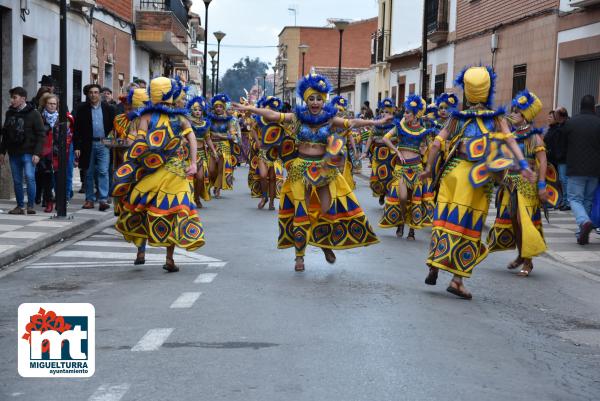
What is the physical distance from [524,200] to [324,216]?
229cm

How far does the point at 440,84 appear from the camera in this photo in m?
32.2

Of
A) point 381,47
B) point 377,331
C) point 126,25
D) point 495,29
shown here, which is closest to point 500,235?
point 377,331

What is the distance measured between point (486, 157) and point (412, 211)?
500 centimetres

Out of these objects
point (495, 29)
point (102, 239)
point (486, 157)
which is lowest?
point (102, 239)

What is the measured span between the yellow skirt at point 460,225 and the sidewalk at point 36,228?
4.54 metres

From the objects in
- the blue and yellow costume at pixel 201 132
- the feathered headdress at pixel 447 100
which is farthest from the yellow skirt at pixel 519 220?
the blue and yellow costume at pixel 201 132

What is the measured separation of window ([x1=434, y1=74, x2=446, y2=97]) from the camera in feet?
104

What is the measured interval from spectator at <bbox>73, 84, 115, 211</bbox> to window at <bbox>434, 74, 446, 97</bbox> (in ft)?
59.3

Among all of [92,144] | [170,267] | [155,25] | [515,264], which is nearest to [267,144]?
[170,267]

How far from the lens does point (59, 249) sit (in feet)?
37.1

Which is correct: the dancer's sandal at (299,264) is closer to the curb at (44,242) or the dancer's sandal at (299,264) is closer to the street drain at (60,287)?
the street drain at (60,287)

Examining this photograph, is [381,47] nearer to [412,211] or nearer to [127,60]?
[127,60]

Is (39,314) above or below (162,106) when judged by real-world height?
below

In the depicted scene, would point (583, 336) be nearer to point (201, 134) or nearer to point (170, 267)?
point (170, 267)
